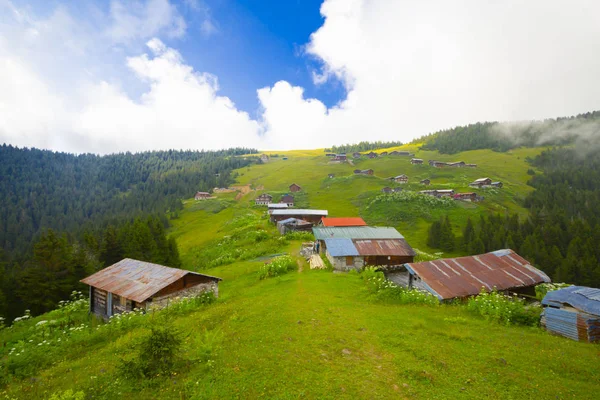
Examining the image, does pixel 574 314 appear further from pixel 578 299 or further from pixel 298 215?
pixel 298 215

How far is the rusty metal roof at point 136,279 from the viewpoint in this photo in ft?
75.4

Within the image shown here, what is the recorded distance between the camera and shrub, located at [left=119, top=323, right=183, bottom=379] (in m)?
11.7

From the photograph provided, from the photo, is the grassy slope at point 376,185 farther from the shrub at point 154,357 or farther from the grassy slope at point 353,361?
the shrub at point 154,357

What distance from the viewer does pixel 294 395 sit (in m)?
10.6

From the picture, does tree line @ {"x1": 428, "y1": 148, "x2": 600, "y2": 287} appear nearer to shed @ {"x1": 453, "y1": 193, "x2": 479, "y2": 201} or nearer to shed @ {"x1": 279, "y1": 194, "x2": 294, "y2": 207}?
shed @ {"x1": 453, "y1": 193, "x2": 479, "y2": 201}

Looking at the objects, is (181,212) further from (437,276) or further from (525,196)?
(525,196)

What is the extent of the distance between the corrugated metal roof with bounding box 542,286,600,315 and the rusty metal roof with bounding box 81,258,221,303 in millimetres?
25441

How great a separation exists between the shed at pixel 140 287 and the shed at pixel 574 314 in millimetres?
24192

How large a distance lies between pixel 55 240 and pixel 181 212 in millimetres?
77371

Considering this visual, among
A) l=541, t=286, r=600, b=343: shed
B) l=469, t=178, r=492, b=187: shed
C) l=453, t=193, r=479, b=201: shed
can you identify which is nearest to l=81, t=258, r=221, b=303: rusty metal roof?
l=541, t=286, r=600, b=343: shed

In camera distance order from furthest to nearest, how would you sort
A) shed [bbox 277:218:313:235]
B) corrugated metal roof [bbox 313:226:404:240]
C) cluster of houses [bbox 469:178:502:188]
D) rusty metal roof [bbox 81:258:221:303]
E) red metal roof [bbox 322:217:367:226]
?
cluster of houses [bbox 469:178:502:188], shed [bbox 277:218:313:235], red metal roof [bbox 322:217:367:226], corrugated metal roof [bbox 313:226:404:240], rusty metal roof [bbox 81:258:221:303]

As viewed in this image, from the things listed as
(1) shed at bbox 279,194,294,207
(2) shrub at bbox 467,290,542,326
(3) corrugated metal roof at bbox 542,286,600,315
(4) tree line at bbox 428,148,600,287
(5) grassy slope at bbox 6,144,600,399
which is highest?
(3) corrugated metal roof at bbox 542,286,600,315

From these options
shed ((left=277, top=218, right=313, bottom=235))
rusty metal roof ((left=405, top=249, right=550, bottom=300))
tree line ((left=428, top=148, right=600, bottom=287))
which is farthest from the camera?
shed ((left=277, top=218, right=313, bottom=235))

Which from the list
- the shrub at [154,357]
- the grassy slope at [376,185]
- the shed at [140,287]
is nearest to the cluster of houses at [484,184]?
the grassy slope at [376,185]
